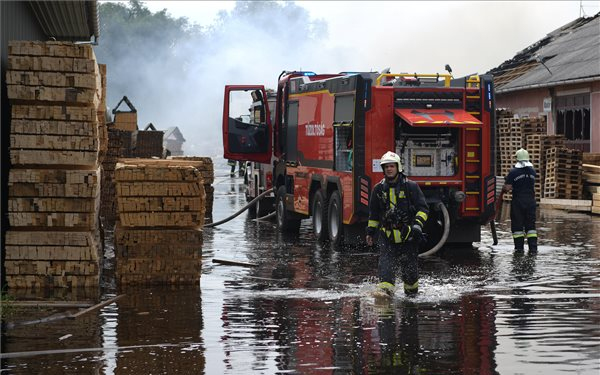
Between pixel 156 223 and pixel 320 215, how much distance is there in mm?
6645

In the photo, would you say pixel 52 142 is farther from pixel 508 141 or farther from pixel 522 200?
pixel 508 141

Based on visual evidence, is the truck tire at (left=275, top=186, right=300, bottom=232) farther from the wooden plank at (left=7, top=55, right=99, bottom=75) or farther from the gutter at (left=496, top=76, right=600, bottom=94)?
the gutter at (left=496, top=76, right=600, bottom=94)

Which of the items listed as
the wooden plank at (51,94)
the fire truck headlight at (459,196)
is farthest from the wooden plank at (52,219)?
the fire truck headlight at (459,196)

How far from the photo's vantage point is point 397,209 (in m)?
12.9

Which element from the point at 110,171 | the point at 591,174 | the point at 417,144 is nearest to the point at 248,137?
the point at 110,171

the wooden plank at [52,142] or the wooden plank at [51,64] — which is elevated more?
the wooden plank at [51,64]

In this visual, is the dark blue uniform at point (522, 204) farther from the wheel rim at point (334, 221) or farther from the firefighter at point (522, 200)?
the wheel rim at point (334, 221)

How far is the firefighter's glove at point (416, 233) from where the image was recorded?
12742mm

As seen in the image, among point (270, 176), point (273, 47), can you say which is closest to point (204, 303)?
point (270, 176)

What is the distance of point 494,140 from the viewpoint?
59.8 feet

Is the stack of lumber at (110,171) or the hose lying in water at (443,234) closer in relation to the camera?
the hose lying in water at (443,234)

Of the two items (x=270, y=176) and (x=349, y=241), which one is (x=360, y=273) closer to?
(x=349, y=241)

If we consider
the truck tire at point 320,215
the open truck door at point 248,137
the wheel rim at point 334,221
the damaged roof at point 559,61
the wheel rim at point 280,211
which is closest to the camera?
the wheel rim at point 334,221

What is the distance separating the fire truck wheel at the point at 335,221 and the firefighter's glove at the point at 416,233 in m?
5.87
